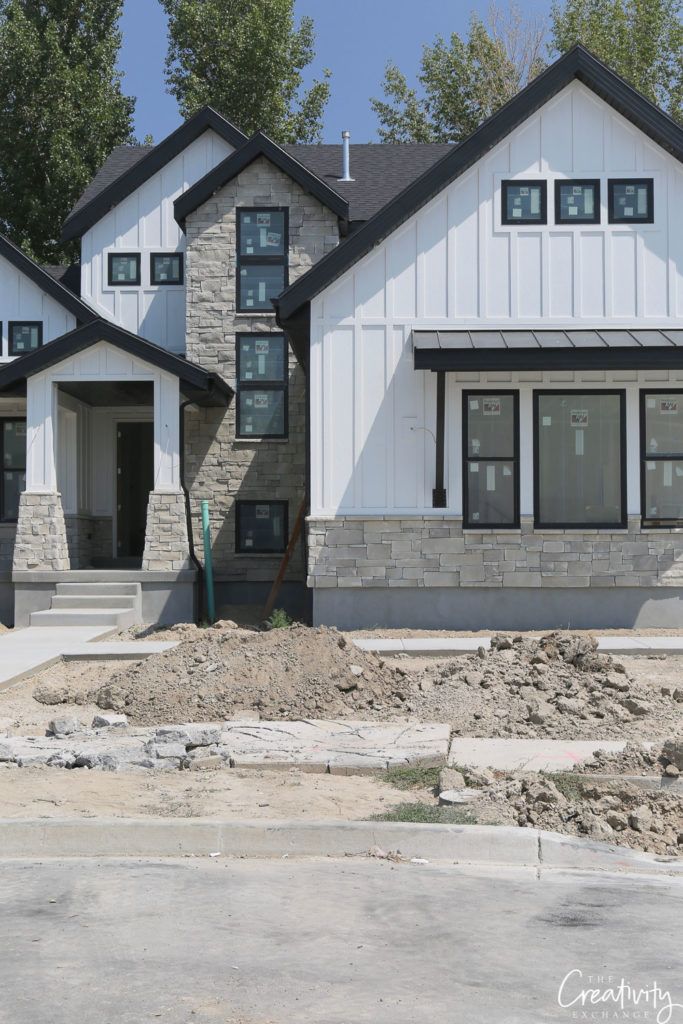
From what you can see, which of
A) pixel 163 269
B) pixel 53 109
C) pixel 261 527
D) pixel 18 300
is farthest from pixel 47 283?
pixel 53 109

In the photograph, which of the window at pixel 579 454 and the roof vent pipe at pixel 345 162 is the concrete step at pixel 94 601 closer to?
the window at pixel 579 454

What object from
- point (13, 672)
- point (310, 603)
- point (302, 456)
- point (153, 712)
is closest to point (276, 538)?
point (302, 456)

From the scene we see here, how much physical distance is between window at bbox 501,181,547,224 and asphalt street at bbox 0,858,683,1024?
41.2 ft

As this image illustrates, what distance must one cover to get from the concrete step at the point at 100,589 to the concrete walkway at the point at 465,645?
4.37m

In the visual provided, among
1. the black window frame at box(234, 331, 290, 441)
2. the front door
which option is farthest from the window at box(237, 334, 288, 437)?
the front door

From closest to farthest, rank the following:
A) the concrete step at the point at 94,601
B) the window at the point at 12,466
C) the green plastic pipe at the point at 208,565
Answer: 1. the concrete step at the point at 94,601
2. the green plastic pipe at the point at 208,565
3. the window at the point at 12,466

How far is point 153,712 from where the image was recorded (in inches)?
411

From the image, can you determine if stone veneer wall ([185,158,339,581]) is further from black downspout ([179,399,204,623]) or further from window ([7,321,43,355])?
window ([7,321,43,355])

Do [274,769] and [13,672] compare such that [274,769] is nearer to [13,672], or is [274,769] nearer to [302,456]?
[13,672]

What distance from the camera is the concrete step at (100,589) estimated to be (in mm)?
18688

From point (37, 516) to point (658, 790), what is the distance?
1315cm

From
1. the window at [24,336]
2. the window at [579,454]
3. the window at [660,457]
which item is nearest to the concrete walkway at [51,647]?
the window at [579,454]

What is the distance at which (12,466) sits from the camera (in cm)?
2122

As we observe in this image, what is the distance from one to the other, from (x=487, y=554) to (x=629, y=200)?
→ 5.39m
